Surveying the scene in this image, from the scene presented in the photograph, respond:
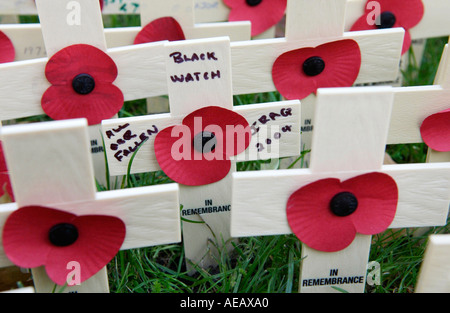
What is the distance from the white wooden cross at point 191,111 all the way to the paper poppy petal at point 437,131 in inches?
11.4

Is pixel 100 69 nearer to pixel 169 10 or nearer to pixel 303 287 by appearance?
pixel 169 10

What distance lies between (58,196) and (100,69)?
0.47 m

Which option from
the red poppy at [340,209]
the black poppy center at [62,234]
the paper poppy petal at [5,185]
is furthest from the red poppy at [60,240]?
the red poppy at [340,209]

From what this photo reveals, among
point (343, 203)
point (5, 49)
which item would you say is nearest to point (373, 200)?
point (343, 203)

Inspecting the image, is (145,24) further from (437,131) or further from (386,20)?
(437,131)

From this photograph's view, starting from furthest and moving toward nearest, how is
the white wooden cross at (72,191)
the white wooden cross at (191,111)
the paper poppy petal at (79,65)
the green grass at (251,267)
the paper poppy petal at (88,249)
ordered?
1. the paper poppy petal at (79,65)
2. the green grass at (251,267)
3. the white wooden cross at (191,111)
4. the paper poppy petal at (88,249)
5. the white wooden cross at (72,191)

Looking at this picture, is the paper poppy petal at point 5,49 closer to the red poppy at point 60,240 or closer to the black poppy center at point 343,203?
the red poppy at point 60,240

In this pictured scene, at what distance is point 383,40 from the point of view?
1.23 meters

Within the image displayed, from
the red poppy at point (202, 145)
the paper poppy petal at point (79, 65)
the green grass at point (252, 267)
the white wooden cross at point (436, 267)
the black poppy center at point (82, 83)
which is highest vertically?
the paper poppy petal at point (79, 65)

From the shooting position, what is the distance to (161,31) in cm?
135

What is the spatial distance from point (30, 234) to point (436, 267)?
0.61 meters

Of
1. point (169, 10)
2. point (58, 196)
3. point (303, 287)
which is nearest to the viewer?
point (58, 196)

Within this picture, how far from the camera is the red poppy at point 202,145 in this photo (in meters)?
0.99
